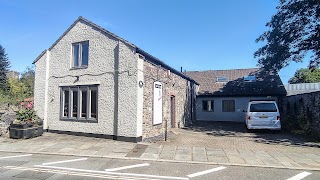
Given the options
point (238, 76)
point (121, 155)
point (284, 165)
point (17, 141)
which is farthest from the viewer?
point (238, 76)

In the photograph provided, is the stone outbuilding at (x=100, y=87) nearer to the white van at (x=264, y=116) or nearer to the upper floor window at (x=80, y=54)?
the upper floor window at (x=80, y=54)

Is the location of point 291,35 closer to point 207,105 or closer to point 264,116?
point 264,116

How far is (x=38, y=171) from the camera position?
6.20m

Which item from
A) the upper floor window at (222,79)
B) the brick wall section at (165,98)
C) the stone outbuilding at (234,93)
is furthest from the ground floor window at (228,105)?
the brick wall section at (165,98)

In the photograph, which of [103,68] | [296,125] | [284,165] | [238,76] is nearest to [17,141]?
[103,68]

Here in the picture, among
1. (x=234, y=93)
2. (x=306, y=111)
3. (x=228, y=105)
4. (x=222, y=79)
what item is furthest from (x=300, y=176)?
(x=222, y=79)

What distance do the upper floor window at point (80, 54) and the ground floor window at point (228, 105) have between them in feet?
51.3

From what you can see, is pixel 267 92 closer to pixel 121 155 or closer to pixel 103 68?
pixel 103 68

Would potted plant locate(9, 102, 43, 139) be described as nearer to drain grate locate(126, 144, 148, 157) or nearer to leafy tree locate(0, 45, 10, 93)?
drain grate locate(126, 144, 148, 157)

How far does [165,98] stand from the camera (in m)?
13.9

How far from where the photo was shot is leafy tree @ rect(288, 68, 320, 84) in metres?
45.9

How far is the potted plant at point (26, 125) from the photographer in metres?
11.2

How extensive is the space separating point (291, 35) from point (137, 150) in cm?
1306

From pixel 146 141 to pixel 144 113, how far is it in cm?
130
